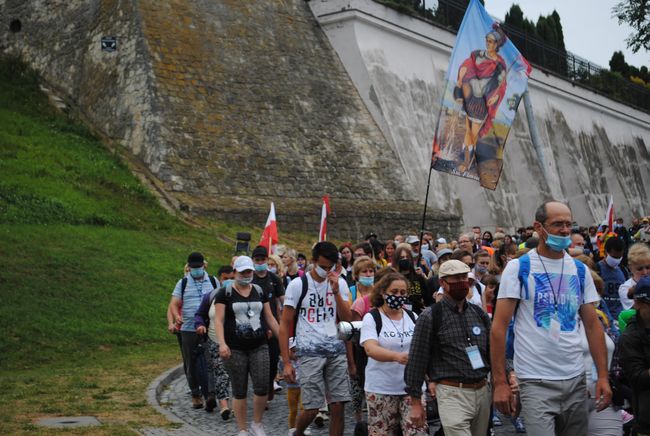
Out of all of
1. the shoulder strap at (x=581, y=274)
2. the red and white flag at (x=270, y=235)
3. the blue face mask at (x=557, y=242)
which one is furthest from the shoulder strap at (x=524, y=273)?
the red and white flag at (x=270, y=235)

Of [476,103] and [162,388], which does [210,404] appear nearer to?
[162,388]

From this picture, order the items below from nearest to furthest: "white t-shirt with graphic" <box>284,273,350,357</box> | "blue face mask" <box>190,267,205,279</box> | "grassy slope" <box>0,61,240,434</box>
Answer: "white t-shirt with graphic" <box>284,273,350,357</box>, "blue face mask" <box>190,267,205,279</box>, "grassy slope" <box>0,61,240,434</box>

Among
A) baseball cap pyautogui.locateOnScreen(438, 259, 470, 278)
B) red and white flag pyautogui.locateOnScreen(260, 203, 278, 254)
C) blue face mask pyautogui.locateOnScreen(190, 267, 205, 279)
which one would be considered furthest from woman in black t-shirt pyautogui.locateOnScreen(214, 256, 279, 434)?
red and white flag pyautogui.locateOnScreen(260, 203, 278, 254)

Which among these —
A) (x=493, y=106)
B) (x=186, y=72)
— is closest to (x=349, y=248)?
(x=493, y=106)

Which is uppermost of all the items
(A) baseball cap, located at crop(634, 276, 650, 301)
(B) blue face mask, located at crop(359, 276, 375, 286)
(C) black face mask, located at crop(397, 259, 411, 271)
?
(C) black face mask, located at crop(397, 259, 411, 271)

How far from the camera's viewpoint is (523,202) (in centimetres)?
3784

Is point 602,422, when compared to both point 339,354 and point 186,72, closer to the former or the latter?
point 339,354

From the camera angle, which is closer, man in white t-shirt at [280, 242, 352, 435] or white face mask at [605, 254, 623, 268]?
man in white t-shirt at [280, 242, 352, 435]

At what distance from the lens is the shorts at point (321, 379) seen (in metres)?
8.66

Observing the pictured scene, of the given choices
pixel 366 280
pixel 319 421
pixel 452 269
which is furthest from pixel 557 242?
pixel 319 421

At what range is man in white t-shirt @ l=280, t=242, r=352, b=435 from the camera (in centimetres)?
872

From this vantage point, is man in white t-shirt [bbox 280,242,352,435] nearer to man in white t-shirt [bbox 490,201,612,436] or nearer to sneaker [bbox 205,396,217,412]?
sneaker [bbox 205,396,217,412]

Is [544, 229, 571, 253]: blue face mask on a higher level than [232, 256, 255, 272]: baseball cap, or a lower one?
higher

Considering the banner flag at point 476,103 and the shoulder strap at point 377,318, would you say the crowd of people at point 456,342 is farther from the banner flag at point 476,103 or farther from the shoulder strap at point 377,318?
the banner flag at point 476,103
